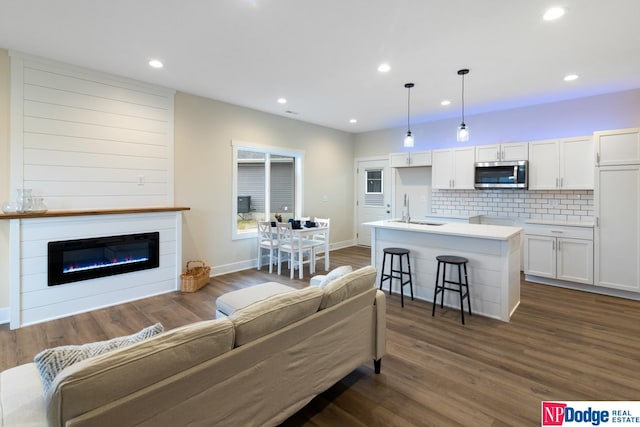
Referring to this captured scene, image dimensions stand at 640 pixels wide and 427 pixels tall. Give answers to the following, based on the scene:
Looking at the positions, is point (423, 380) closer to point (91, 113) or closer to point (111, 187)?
point (111, 187)

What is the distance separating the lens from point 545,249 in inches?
184

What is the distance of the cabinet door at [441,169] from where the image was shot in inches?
235

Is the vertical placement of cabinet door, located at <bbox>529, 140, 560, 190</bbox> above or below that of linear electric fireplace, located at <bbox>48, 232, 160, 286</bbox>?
above

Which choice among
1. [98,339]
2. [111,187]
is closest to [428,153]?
[111,187]

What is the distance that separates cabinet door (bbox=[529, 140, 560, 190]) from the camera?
15.9ft

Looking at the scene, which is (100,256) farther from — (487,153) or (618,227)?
(618,227)

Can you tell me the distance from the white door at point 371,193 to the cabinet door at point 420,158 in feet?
2.90

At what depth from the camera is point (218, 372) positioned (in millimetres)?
1425

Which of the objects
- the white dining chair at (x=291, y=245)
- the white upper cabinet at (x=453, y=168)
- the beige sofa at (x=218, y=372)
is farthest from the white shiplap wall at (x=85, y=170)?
the white upper cabinet at (x=453, y=168)

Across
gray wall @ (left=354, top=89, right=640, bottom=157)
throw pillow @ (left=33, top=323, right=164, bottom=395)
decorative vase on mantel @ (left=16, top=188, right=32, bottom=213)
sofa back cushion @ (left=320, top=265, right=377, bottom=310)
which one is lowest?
throw pillow @ (left=33, top=323, right=164, bottom=395)

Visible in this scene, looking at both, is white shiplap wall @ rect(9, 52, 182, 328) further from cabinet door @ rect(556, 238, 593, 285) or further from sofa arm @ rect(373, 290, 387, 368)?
cabinet door @ rect(556, 238, 593, 285)

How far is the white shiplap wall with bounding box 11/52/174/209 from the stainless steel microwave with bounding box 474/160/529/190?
16.9 feet

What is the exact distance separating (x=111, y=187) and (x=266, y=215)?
2700 mm

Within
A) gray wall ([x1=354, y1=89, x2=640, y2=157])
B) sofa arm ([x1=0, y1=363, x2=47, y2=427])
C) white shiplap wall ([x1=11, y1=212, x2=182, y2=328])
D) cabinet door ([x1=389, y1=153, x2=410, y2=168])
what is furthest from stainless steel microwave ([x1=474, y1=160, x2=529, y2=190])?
sofa arm ([x1=0, y1=363, x2=47, y2=427])
